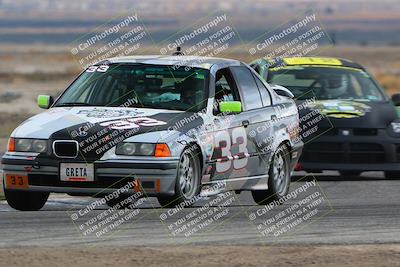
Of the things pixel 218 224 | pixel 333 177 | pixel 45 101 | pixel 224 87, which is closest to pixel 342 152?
pixel 333 177

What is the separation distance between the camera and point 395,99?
16375 millimetres

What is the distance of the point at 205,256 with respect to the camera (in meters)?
8.53

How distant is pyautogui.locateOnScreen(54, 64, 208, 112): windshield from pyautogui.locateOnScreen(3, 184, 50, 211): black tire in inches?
38.4

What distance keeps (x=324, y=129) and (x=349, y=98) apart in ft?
2.99

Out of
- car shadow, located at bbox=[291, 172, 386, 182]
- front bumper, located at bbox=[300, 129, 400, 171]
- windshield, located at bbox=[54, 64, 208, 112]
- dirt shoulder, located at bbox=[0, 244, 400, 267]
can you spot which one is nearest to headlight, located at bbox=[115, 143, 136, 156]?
windshield, located at bbox=[54, 64, 208, 112]

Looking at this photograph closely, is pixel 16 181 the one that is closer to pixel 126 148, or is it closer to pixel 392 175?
pixel 126 148

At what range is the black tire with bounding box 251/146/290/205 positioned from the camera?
12641 millimetres

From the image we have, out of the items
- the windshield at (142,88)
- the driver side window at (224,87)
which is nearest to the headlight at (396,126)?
the driver side window at (224,87)

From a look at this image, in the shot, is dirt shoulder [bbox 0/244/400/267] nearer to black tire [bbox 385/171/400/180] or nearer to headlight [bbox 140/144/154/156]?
headlight [bbox 140/144/154/156]

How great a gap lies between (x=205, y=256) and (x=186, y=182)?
2.59 m

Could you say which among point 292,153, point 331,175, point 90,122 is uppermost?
point 90,122

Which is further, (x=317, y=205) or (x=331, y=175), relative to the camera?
(x=331, y=175)

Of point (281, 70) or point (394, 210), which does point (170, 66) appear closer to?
point (394, 210)

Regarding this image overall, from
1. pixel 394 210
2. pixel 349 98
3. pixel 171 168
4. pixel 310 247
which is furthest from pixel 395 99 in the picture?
pixel 310 247
